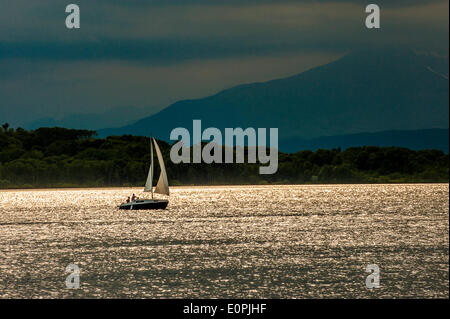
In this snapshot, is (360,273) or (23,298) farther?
(360,273)

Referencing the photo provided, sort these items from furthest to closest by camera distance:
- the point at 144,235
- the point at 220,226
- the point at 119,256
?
the point at 220,226
the point at 144,235
the point at 119,256

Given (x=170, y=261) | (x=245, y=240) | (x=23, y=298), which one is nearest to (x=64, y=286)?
(x=23, y=298)

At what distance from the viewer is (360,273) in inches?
2633

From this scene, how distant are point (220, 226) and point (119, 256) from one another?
4402 cm

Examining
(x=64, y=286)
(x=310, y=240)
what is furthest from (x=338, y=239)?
(x=64, y=286)

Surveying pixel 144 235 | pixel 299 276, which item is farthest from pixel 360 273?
pixel 144 235

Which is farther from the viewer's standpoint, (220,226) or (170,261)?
(220,226)
